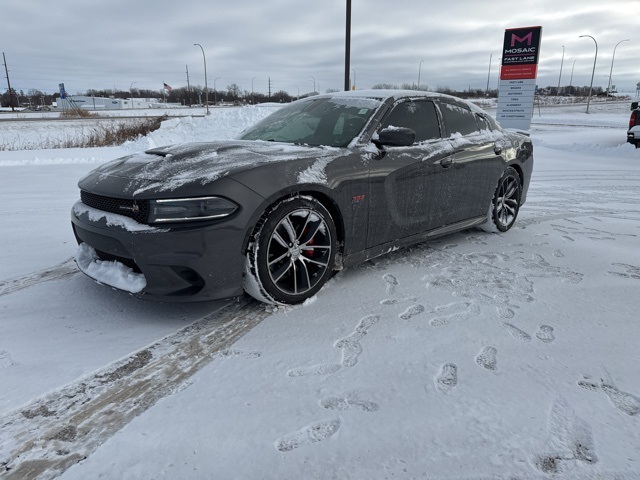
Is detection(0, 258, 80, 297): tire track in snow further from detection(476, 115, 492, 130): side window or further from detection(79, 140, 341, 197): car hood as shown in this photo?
detection(476, 115, 492, 130): side window

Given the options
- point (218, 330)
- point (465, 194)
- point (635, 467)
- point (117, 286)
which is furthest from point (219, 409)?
point (465, 194)

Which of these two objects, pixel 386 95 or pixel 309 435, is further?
pixel 386 95

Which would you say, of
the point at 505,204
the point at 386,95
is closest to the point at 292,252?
the point at 386,95

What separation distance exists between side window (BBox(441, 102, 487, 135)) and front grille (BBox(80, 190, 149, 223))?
2.80 metres

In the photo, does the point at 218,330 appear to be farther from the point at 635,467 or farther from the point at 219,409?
the point at 635,467

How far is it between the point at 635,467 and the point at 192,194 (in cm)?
231

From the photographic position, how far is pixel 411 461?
5.50 feet

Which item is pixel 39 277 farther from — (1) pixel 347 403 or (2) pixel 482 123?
(2) pixel 482 123

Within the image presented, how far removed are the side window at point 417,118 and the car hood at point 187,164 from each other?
746 millimetres

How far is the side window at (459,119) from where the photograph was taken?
422 cm

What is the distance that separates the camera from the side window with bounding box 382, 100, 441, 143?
3.70 meters

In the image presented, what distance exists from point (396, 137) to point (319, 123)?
0.71 metres

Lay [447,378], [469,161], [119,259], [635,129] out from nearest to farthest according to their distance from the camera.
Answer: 1. [447,378]
2. [119,259]
3. [469,161]
4. [635,129]

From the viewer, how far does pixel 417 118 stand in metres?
3.90
